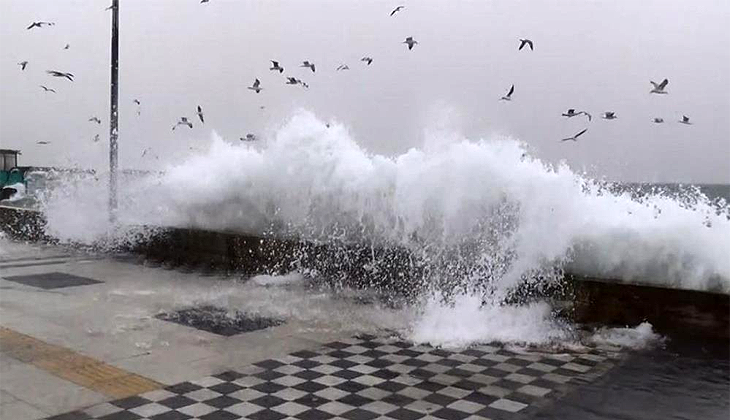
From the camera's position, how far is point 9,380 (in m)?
4.05

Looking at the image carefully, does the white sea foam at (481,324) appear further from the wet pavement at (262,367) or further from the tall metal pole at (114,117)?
the tall metal pole at (114,117)

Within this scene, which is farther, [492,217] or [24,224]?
[24,224]

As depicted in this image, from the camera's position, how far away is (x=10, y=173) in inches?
964

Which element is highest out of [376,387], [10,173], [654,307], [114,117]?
[114,117]

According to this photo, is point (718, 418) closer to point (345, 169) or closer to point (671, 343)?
point (671, 343)

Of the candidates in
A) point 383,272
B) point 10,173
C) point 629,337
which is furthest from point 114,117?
point 10,173

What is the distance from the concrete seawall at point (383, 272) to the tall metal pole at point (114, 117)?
1.15 m

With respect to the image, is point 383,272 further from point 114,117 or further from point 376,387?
point 114,117

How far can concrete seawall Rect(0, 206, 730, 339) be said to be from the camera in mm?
5285

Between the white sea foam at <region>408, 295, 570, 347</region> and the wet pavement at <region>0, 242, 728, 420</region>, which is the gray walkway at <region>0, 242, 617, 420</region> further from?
the white sea foam at <region>408, 295, 570, 347</region>

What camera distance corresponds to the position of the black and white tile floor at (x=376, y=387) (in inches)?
142

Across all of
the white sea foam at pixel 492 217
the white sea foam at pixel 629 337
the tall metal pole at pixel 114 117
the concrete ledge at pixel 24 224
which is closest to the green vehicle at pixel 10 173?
the concrete ledge at pixel 24 224

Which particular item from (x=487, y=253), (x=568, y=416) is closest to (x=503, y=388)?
(x=568, y=416)

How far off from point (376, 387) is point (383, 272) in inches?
129
